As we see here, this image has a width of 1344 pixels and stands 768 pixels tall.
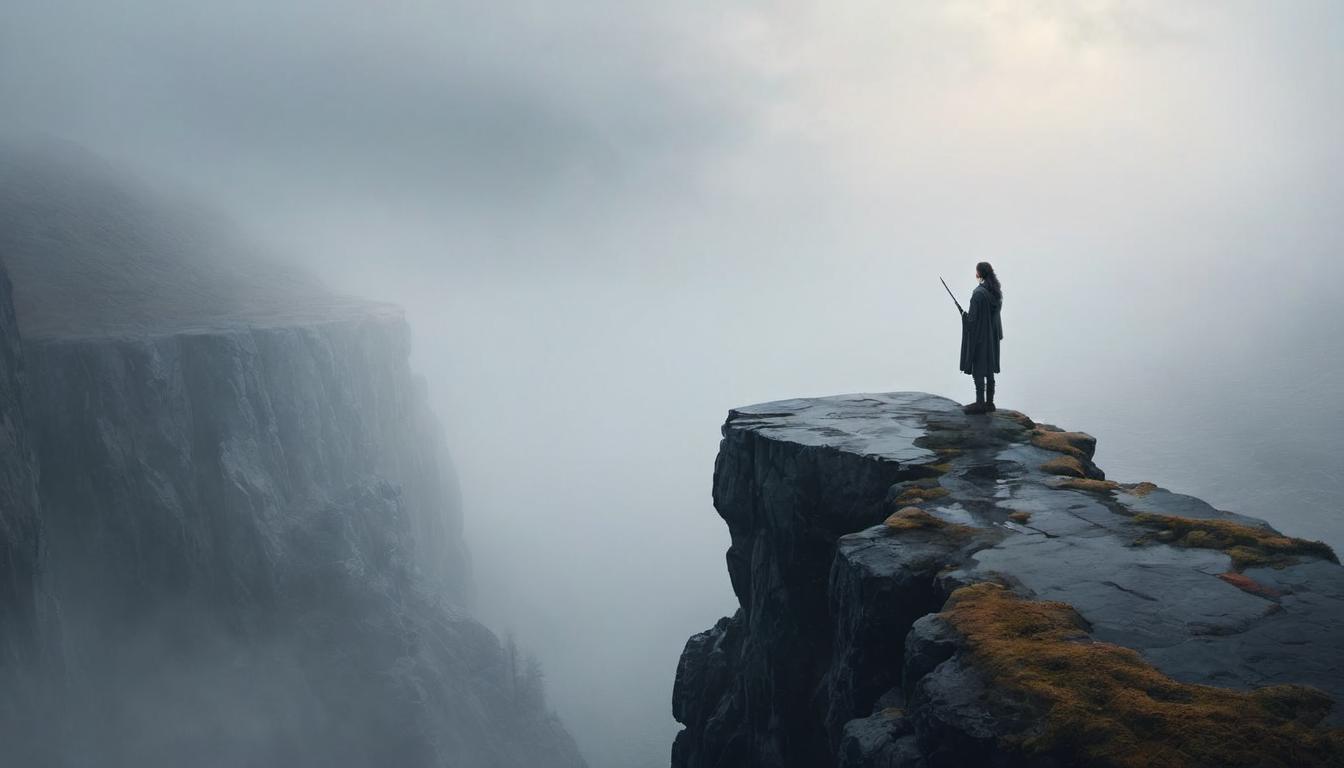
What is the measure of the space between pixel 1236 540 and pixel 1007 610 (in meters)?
6.34

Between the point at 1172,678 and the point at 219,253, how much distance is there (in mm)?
146126

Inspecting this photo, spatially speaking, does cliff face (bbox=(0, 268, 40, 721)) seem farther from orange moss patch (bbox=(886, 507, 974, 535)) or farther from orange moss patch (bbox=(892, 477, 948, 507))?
orange moss patch (bbox=(886, 507, 974, 535))

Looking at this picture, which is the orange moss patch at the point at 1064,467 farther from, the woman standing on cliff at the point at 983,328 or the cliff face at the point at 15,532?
the cliff face at the point at 15,532

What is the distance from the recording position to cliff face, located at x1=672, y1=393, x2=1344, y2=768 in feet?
32.6

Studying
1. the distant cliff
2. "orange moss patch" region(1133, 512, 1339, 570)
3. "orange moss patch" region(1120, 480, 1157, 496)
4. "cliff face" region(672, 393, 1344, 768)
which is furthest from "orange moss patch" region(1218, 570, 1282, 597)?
the distant cliff

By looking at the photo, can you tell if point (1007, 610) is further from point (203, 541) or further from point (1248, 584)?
point (203, 541)

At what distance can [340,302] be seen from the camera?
123625mm

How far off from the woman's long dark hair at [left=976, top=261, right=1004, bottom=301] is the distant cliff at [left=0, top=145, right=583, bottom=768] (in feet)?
192

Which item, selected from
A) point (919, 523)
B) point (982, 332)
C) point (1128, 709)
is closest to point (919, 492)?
point (919, 523)

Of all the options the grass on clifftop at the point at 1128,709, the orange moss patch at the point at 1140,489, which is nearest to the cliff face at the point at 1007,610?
the grass on clifftop at the point at 1128,709

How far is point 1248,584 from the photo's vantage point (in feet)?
43.4

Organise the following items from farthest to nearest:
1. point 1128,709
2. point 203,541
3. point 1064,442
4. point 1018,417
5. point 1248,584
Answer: point 203,541 < point 1018,417 < point 1064,442 < point 1248,584 < point 1128,709

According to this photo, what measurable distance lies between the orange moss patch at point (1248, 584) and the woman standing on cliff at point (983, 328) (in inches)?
477

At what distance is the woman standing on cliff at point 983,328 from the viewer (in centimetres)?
2506
